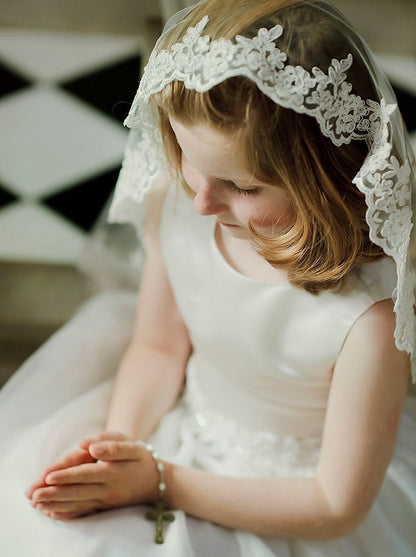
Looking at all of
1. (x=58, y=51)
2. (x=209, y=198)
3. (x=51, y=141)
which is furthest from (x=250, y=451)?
(x=58, y=51)

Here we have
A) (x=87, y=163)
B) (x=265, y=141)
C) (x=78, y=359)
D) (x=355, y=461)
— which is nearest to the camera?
(x=265, y=141)

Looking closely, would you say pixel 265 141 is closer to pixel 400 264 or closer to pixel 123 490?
pixel 400 264

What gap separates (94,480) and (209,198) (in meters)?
0.37

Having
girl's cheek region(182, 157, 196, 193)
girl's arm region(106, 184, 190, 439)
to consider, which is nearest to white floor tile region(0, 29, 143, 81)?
girl's arm region(106, 184, 190, 439)

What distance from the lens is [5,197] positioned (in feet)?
7.07

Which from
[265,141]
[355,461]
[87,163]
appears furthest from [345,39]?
[87,163]

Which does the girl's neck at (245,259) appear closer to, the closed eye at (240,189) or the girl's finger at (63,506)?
the closed eye at (240,189)

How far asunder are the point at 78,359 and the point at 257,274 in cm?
37

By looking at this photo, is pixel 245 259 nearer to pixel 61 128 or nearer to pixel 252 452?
pixel 252 452

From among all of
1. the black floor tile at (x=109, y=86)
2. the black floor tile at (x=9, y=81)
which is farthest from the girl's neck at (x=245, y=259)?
the black floor tile at (x=9, y=81)

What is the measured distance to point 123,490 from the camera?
104 cm

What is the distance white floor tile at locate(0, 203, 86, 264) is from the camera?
200 cm

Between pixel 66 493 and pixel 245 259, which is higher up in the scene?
pixel 245 259

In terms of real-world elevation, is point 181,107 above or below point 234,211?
above
